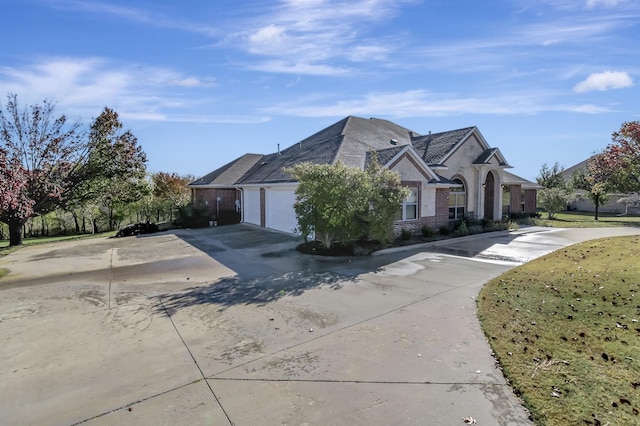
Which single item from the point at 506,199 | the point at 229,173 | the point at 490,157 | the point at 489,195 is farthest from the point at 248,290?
the point at 506,199

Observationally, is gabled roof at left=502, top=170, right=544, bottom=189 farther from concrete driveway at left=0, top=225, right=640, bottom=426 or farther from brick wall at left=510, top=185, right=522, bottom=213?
concrete driveway at left=0, top=225, right=640, bottom=426

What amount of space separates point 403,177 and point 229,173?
15714 mm

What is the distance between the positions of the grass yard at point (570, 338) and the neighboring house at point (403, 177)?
820 centimetres

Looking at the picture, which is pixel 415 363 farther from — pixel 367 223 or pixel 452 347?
pixel 367 223

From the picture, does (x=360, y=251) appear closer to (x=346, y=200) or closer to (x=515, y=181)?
(x=346, y=200)

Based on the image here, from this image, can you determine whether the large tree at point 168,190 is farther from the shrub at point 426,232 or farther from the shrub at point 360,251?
the shrub at point 360,251

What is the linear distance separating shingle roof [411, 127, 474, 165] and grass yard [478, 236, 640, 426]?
11633 mm

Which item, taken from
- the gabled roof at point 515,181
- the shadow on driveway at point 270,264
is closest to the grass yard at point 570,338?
the shadow on driveway at point 270,264

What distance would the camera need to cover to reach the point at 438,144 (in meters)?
22.9

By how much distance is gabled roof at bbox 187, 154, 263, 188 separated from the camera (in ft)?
88.6

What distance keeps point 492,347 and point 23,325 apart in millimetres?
8534

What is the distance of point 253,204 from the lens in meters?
23.3

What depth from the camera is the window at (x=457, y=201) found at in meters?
22.1

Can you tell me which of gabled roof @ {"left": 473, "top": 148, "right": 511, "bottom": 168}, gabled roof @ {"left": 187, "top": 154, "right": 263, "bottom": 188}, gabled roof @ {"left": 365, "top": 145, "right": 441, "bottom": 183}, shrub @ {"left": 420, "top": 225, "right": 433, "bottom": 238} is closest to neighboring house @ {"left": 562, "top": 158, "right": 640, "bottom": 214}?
gabled roof @ {"left": 473, "top": 148, "right": 511, "bottom": 168}
